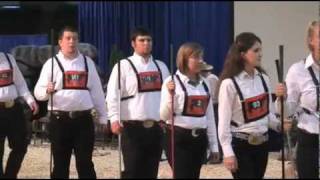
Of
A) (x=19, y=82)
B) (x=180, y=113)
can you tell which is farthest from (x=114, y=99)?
(x=19, y=82)

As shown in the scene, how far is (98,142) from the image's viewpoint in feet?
34.4

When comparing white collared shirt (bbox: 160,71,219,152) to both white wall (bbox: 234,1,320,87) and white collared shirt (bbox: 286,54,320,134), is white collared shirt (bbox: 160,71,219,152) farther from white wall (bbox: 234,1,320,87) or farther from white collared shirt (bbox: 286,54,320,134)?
white wall (bbox: 234,1,320,87)

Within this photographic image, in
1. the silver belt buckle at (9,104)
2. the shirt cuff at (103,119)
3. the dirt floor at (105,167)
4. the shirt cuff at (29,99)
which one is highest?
the shirt cuff at (29,99)

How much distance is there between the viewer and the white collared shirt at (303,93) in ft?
15.7

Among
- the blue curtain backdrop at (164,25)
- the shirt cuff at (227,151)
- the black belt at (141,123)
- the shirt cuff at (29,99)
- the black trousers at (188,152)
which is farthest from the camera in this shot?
the blue curtain backdrop at (164,25)

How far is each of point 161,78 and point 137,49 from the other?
0.32 m

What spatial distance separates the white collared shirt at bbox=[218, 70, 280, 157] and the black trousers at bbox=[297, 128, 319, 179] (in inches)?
10.9

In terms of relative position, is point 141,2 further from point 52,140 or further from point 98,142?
point 52,140

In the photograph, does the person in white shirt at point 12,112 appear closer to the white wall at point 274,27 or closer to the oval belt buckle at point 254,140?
the oval belt buckle at point 254,140

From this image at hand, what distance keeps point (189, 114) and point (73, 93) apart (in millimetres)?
1089

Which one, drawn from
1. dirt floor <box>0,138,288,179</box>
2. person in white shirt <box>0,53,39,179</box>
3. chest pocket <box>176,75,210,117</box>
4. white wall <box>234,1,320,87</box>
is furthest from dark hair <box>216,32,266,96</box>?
white wall <box>234,1,320,87</box>

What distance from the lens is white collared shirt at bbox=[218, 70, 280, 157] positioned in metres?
4.70

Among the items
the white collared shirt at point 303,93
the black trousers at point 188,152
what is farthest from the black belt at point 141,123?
the white collared shirt at point 303,93

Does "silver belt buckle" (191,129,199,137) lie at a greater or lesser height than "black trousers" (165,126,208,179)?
greater
